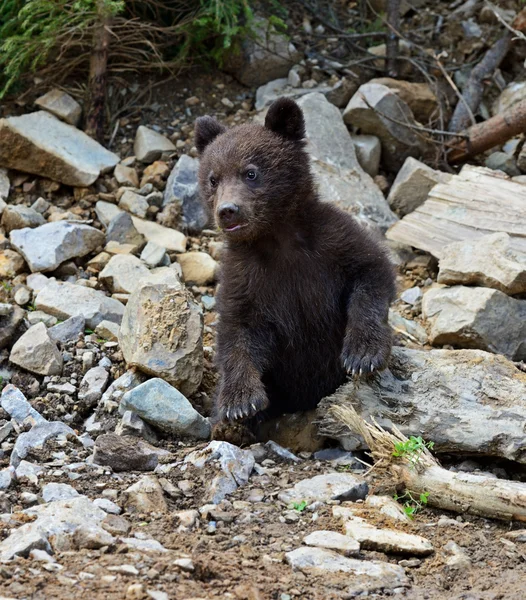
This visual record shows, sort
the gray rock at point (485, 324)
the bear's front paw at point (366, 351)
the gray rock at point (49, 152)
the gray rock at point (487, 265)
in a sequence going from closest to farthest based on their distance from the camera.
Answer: the bear's front paw at point (366, 351), the gray rock at point (485, 324), the gray rock at point (487, 265), the gray rock at point (49, 152)

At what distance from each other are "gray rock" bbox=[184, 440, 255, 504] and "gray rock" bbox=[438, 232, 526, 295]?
9.04ft

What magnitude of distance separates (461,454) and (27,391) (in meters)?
2.89

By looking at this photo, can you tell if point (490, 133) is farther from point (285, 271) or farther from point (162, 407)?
point (162, 407)

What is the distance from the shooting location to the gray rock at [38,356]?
6.24 meters

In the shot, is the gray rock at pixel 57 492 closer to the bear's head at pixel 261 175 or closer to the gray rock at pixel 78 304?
the bear's head at pixel 261 175

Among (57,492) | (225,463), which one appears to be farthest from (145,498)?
(225,463)

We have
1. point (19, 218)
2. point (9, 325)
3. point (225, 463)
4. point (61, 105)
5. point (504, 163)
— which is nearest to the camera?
point (225, 463)

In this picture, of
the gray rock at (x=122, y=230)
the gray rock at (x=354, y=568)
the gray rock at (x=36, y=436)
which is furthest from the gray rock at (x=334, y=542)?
the gray rock at (x=122, y=230)

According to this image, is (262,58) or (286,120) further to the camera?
(262,58)

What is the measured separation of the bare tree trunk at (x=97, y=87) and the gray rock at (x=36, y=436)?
4125 millimetres

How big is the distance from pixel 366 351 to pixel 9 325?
2.63 m

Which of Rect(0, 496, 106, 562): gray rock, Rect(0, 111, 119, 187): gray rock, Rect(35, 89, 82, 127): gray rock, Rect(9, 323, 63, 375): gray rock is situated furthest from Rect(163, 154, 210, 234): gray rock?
Rect(0, 496, 106, 562): gray rock

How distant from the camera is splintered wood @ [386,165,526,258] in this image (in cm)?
762

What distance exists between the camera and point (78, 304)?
274 inches
